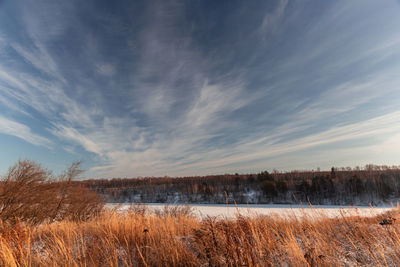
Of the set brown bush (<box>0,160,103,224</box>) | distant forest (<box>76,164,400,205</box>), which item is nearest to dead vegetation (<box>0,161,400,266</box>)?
brown bush (<box>0,160,103,224</box>)

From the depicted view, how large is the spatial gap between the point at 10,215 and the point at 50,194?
11.1 feet

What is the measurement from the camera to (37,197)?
48.5ft

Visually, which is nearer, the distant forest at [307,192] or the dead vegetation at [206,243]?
the dead vegetation at [206,243]

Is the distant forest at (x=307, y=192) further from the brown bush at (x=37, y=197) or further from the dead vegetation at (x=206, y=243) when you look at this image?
the dead vegetation at (x=206, y=243)

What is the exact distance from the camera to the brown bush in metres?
13.0

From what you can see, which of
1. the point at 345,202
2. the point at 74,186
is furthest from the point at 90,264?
the point at 345,202

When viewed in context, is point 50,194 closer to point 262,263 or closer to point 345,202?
point 262,263

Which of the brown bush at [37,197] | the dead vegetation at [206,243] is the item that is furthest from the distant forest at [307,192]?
the dead vegetation at [206,243]

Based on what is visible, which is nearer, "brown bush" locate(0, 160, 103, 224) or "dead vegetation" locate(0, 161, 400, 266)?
"dead vegetation" locate(0, 161, 400, 266)

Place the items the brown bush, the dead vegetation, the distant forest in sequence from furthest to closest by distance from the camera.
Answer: the distant forest
the brown bush
the dead vegetation

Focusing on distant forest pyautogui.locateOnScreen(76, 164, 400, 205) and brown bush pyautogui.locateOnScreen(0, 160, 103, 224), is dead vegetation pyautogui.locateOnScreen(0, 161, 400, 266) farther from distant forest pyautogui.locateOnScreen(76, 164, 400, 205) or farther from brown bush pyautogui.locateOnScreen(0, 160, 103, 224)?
distant forest pyautogui.locateOnScreen(76, 164, 400, 205)

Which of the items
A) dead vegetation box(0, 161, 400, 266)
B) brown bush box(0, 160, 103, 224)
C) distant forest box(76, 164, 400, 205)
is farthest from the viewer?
distant forest box(76, 164, 400, 205)

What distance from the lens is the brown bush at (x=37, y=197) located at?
13031mm

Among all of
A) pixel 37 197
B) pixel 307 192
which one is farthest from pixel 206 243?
pixel 307 192
